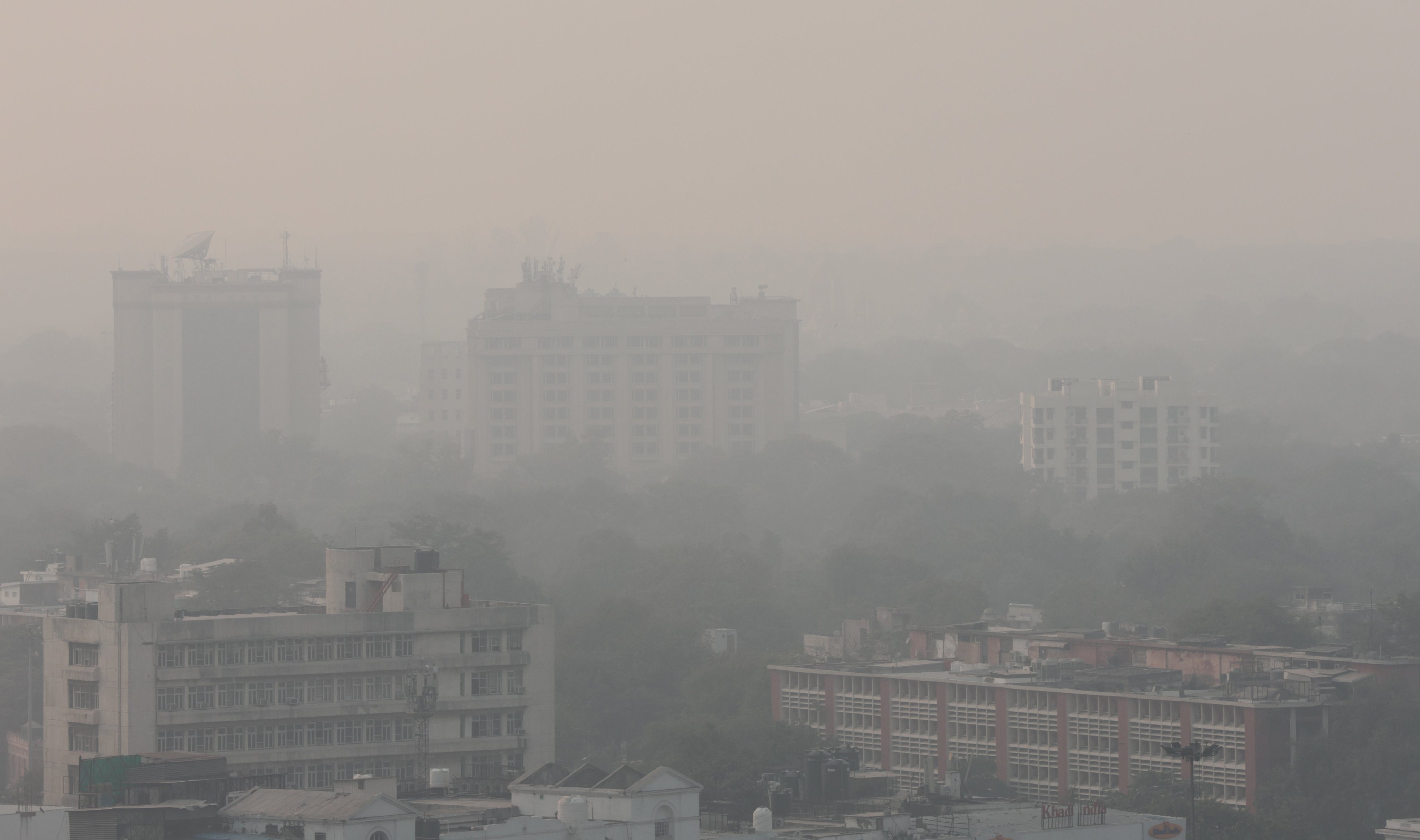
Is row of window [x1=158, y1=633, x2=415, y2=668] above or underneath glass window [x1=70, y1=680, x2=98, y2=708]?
above

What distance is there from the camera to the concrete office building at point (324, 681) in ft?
158

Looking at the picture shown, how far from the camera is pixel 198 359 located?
177500mm

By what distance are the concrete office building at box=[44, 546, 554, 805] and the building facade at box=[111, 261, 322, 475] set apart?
126 metres

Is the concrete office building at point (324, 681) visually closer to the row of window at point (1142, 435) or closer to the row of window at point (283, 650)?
the row of window at point (283, 650)

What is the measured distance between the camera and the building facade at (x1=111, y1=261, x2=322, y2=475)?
176375 mm

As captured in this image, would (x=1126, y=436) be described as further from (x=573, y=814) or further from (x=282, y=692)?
(x=573, y=814)

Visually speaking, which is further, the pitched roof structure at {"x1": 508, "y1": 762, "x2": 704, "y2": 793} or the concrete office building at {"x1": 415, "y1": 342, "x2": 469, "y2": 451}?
the concrete office building at {"x1": 415, "y1": 342, "x2": 469, "y2": 451}

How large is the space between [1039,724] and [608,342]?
116m

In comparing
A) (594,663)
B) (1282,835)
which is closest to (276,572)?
(594,663)

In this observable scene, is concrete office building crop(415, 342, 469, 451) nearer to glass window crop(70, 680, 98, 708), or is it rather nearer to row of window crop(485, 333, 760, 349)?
row of window crop(485, 333, 760, 349)

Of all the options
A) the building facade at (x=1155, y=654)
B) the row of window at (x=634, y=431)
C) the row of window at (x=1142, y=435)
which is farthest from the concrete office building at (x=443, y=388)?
the building facade at (x=1155, y=654)

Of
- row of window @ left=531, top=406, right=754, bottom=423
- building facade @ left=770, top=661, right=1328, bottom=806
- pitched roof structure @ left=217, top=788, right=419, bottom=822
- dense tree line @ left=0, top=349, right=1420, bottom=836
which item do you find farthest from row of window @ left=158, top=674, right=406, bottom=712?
row of window @ left=531, top=406, right=754, bottom=423

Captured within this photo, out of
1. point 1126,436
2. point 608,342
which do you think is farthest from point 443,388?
point 1126,436

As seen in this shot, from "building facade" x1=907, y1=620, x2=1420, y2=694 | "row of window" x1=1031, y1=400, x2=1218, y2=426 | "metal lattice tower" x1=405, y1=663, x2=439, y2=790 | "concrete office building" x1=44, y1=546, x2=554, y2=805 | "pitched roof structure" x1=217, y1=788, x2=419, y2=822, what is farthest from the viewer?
"row of window" x1=1031, y1=400, x2=1218, y2=426
